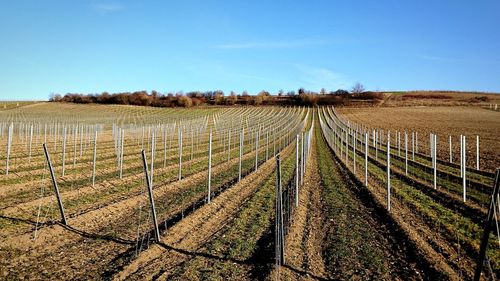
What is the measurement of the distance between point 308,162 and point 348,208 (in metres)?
11.2

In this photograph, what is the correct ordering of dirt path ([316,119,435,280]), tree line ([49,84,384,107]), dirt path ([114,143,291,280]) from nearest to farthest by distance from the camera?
dirt path ([114,143,291,280]), dirt path ([316,119,435,280]), tree line ([49,84,384,107])

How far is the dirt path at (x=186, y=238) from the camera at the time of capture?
7363mm

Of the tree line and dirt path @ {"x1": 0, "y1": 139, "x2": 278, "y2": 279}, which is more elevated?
the tree line

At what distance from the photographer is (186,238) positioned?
9273 mm

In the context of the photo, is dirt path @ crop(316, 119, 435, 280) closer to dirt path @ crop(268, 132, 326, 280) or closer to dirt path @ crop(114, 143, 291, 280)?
dirt path @ crop(268, 132, 326, 280)

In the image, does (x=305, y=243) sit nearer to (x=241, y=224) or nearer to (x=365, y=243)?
(x=365, y=243)

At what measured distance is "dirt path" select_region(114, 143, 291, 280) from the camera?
7363 mm

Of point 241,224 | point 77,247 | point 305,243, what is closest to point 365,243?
point 305,243

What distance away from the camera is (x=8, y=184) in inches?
557

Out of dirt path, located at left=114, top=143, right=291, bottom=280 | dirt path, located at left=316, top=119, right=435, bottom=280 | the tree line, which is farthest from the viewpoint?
the tree line

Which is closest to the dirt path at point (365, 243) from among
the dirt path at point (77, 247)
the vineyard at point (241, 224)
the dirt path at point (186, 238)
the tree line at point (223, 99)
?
the vineyard at point (241, 224)

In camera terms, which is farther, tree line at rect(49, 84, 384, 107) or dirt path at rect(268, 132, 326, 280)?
tree line at rect(49, 84, 384, 107)

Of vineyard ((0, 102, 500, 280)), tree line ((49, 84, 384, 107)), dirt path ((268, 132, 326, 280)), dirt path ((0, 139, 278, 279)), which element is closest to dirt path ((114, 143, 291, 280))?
vineyard ((0, 102, 500, 280))

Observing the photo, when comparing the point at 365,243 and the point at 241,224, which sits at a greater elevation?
the point at 241,224
